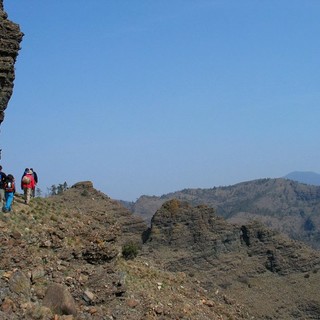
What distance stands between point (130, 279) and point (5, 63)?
28.1 ft

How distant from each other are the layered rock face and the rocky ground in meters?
3.80

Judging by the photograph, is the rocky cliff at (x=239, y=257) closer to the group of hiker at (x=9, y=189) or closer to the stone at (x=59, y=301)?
the group of hiker at (x=9, y=189)

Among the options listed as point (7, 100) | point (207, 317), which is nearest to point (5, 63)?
point (7, 100)

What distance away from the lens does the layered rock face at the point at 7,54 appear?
17.9 m

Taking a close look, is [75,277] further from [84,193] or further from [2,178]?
[84,193]

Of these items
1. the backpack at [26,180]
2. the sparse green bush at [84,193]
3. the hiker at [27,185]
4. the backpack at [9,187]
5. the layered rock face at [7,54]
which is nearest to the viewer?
the layered rock face at [7,54]

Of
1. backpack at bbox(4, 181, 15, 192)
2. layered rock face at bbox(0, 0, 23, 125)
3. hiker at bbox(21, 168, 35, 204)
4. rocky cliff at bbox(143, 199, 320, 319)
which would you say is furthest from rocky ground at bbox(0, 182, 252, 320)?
rocky cliff at bbox(143, 199, 320, 319)

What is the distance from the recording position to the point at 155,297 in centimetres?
1930

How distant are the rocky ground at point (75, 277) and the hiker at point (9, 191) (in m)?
0.32

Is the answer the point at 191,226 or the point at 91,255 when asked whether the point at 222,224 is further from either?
the point at 91,255

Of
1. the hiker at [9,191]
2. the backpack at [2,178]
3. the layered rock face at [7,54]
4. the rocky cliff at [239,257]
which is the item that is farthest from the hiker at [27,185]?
the rocky cliff at [239,257]

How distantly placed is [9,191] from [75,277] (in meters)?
3.75

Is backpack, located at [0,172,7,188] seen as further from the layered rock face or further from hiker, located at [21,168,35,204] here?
the layered rock face

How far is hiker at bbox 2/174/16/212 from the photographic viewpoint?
58.9 ft
